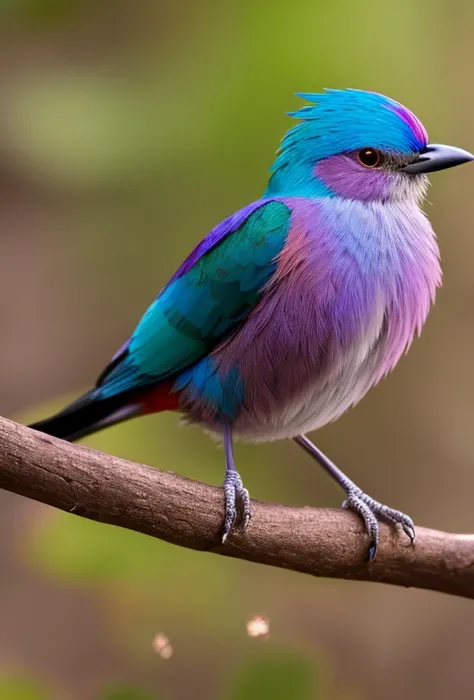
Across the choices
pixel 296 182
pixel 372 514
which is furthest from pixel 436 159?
pixel 372 514

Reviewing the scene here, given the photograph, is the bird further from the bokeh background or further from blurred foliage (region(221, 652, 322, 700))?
the bokeh background

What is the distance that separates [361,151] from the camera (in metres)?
1.98

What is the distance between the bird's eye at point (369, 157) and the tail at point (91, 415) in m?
0.74

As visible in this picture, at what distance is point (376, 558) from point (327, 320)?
21.2 inches

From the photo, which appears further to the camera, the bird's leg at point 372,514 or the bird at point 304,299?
the bird's leg at point 372,514

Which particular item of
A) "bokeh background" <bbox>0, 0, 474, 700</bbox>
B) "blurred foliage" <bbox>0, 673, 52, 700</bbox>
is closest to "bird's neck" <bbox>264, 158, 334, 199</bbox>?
"bokeh background" <bbox>0, 0, 474, 700</bbox>

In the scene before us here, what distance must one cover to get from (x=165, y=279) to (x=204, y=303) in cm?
89

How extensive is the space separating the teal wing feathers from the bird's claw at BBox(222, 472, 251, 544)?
0.34 meters

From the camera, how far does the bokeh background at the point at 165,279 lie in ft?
8.45

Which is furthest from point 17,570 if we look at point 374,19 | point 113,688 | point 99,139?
point 374,19

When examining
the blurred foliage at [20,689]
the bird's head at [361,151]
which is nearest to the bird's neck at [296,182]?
the bird's head at [361,151]

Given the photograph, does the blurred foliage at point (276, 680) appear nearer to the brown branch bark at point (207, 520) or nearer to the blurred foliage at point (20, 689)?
the brown branch bark at point (207, 520)

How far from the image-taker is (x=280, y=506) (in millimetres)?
1921

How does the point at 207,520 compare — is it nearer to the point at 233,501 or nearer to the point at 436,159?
the point at 233,501
